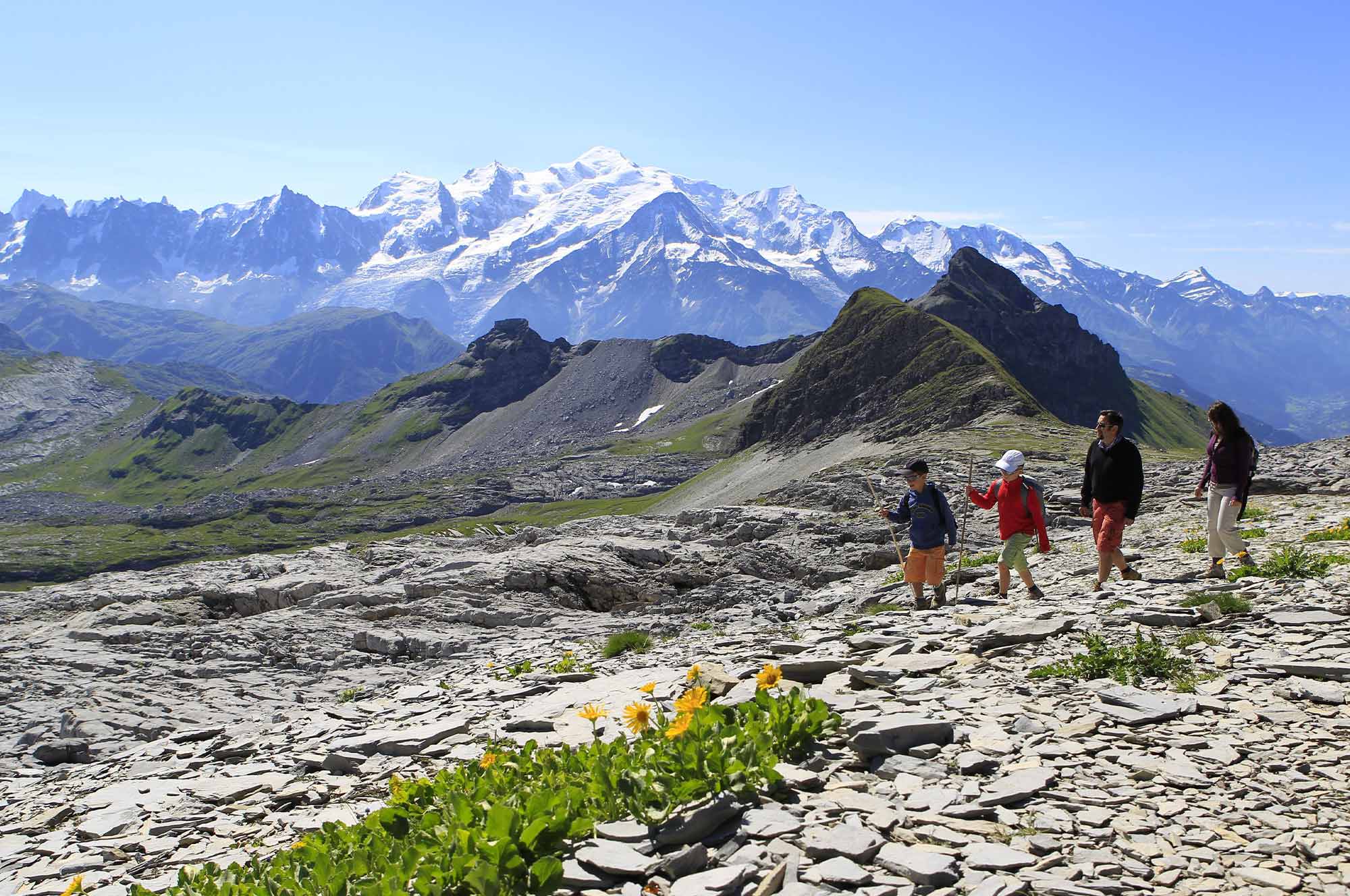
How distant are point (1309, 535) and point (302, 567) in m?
34.8

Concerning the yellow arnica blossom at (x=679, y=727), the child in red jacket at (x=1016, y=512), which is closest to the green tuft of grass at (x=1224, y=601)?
the child in red jacket at (x=1016, y=512)

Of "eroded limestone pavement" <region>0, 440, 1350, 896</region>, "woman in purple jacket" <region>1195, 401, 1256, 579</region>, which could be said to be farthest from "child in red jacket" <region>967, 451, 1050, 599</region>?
"woman in purple jacket" <region>1195, 401, 1256, 579</region>

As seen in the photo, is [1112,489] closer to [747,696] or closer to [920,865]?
[747,696]

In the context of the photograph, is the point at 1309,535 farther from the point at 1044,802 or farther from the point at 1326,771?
the point at 1044,802

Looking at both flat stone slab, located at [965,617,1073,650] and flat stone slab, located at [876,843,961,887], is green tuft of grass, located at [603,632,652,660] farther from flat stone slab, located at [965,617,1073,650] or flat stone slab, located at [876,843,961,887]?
flat stone slab, located at [876,843,961,887]

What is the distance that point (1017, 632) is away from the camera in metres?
13.5

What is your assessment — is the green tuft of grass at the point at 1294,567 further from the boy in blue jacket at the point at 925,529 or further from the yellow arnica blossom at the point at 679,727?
the yellow arnica blossom at the point at 679,727

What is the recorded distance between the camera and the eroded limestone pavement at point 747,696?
7.16 m

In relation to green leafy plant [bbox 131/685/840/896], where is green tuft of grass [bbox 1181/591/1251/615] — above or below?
above

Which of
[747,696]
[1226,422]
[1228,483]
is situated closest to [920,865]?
[747,696]

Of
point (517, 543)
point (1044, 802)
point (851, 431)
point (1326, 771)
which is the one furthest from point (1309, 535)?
point (851, 431)

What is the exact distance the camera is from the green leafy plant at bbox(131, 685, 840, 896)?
7215 mm

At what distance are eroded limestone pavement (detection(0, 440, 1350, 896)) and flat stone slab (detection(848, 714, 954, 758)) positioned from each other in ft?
0.10

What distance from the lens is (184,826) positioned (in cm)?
1216
